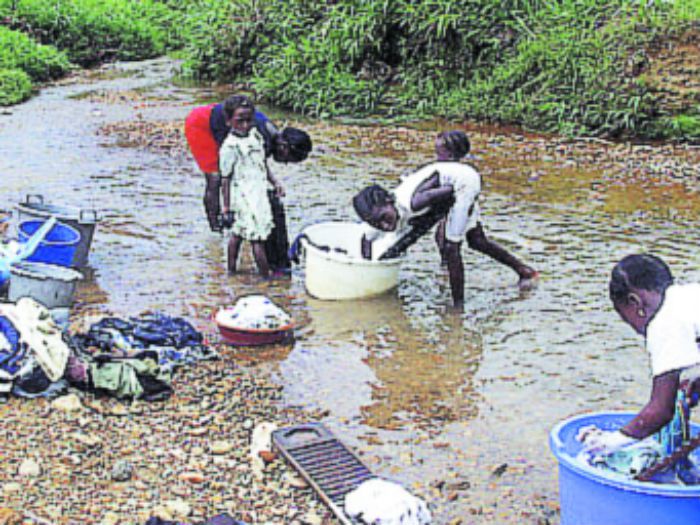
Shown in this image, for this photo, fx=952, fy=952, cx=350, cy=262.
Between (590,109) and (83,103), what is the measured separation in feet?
24.7

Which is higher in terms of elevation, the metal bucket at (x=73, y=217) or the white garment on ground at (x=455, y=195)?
the white garment on ground at (x=455, y=195)

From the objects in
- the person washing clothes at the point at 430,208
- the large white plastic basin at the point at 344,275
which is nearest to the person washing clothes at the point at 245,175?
the large white plastic basin at the point at 344,275

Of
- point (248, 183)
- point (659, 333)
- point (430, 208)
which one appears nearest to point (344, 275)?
point (430, 208)

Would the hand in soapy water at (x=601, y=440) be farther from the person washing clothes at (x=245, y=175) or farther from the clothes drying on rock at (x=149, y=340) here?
the person washing clothes at (x=245, y=175)

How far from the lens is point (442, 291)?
6105mm

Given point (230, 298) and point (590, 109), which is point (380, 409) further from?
point (590, 109)

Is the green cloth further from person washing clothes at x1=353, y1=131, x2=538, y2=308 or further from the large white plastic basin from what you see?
person washing clothes at x1=353, y1=131, x2=538, y2=308

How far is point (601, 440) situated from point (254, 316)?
2381mm

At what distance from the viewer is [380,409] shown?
14.5 feet

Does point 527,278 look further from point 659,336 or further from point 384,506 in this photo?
point 659,336

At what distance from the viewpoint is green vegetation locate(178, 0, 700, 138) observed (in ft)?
38.0

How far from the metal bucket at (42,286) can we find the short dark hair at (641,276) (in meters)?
3.01

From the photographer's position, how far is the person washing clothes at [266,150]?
6.18 meters

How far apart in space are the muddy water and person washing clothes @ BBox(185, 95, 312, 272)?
0.70 feet
